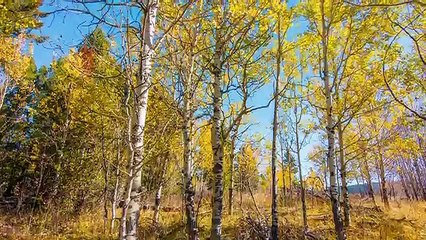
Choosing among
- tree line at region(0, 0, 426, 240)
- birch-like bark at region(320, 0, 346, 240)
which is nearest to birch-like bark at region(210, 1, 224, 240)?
tree line at region(0, 0, 426, 240)

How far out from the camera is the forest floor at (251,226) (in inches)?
354

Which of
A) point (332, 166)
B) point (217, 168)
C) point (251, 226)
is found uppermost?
point (332, 166)

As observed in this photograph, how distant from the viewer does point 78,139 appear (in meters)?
14.9

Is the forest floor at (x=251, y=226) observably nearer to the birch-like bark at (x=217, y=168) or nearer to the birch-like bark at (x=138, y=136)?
the birch-like bark at (x=217, y=168)

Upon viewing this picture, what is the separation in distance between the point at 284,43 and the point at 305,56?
1.50 m

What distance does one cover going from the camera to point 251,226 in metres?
8.70

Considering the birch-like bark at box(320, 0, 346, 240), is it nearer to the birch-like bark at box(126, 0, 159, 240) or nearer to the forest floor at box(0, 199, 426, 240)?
the forest floor at box(0, 199, 426, 240)

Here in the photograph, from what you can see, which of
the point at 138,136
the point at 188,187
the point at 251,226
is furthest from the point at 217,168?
the point at 251,226

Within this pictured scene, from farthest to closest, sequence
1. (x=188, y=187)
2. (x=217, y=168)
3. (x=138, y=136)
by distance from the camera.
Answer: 1. (x=188, y=187)
2. (x=217, y=168)
3. (x=138, y=136)

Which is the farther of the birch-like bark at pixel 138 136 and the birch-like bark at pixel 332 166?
the birch-like bark at pixel 332 166

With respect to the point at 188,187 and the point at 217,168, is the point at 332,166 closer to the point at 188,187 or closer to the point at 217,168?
the point at 217,168

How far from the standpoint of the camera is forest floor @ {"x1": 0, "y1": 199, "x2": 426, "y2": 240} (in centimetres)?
899

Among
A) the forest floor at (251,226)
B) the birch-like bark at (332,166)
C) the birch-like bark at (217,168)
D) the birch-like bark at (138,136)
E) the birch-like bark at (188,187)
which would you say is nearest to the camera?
the birch-like bark at (138,136)

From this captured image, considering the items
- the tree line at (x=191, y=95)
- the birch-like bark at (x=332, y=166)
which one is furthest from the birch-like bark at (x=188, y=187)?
the birch-like bark at (x=332, y=166)
